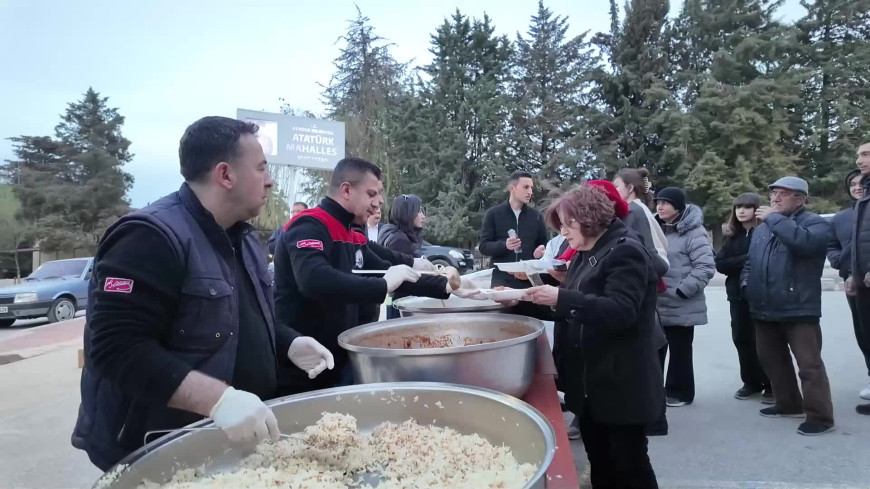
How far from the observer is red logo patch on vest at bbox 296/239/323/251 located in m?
2.14

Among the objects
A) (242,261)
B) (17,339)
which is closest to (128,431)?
(242,261)

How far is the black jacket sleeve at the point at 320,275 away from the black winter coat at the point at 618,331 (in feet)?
2.54

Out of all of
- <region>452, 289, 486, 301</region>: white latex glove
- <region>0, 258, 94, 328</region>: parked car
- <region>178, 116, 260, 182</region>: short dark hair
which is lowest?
<region>0, 258, 94, 328</region>: parked car

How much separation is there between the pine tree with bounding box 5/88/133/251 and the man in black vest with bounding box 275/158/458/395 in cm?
3018

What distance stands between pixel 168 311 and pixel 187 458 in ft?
1.19

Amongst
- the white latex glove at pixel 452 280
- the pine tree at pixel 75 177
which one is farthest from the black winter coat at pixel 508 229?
the pine tree at pixel 75 177

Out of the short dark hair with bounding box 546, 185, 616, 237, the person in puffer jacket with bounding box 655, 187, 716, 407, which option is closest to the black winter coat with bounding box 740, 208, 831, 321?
the person in puffer jacket with bounding box 655, 187, 716, 407

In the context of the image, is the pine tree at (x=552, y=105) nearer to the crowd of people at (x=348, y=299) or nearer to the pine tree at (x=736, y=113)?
the pine tree at (x=736, y=113)

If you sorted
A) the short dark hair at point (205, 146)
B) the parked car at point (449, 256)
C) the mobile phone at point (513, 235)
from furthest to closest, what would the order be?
the parked car at point (449, 256), the mobile phone at point (513, 235), the short dark hair at point (205, 146)

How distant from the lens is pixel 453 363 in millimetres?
1493

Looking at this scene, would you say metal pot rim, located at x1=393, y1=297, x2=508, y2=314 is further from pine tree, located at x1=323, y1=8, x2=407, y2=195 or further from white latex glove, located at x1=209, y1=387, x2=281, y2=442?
pine tree, located at x1=323, y1=8, x2=407, y2=195

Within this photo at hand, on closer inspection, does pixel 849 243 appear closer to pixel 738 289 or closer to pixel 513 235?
pixel 738 289

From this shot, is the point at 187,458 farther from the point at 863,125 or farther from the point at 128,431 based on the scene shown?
the point at 863,125

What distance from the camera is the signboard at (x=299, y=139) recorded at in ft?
43.0
